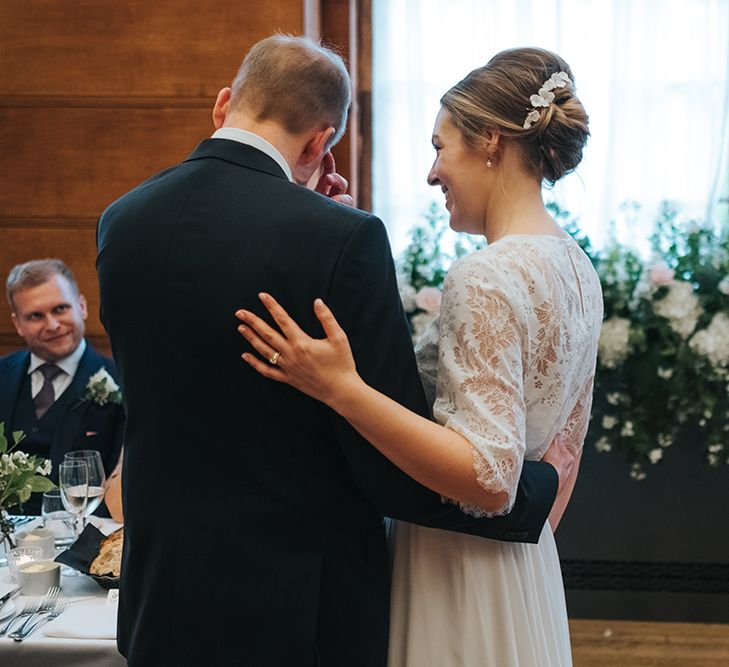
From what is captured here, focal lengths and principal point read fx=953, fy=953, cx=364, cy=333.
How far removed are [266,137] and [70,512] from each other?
1.21m

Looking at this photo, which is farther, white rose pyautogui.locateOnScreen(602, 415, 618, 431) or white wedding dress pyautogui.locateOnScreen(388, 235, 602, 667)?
white rose pyautogui.locateOnScreen(602, 415, 618, 431)

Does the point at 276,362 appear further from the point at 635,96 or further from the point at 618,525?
the point at 635,96

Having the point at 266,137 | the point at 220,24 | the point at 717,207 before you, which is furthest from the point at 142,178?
the point at 266,137

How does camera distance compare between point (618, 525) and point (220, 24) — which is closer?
point (618, 525)

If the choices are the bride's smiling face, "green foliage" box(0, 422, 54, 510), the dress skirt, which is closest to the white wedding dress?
the dress skirt

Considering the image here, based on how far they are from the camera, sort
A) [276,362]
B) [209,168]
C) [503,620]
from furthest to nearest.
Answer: [503,620], [209,168], [276,362]

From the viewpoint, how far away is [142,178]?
177 inches

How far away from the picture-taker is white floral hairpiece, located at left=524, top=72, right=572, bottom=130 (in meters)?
1.66

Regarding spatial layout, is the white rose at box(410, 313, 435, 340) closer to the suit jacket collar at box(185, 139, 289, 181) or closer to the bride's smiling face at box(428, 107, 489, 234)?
the bride's smiling face at box(428, 107, 489, 234)

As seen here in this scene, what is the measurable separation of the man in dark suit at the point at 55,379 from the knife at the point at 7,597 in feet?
3.60

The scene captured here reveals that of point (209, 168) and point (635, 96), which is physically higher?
point (635, 96)

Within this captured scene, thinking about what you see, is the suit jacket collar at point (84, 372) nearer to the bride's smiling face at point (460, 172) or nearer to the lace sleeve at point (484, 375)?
the bride's smiling face at point (460, 172)

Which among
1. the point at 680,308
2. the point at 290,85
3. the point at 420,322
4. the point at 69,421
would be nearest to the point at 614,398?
the point at 680,308

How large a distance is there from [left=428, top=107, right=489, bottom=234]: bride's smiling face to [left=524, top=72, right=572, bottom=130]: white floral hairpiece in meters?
0.11
